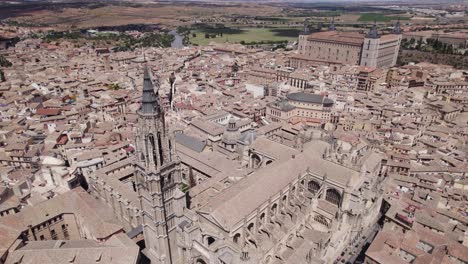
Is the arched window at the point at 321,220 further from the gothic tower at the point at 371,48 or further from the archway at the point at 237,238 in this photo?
the gothic tower at the point at 371,48

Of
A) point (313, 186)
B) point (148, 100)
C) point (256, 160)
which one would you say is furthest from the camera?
point (256, 160)

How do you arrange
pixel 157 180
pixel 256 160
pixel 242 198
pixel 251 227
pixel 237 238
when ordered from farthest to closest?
1. pixel 256 160
2. pixel 251 227
3. pixel 242 198
4. pixel 237 238
5. pixel 157 180

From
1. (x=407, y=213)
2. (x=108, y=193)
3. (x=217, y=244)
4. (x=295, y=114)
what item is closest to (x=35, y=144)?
(x=108, y=193)

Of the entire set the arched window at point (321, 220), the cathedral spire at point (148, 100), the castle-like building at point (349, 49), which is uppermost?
the cathedral spire at point (148, 100)

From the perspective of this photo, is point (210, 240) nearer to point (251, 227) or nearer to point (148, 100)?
point (251, 227)

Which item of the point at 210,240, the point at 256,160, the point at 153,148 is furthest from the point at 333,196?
the point at 153,148

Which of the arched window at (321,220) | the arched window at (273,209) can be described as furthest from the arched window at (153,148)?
the arched window at (321,220)
